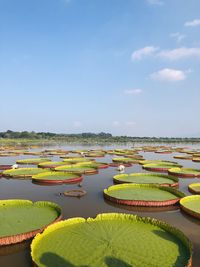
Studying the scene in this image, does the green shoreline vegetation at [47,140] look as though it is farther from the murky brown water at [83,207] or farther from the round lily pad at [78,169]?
the murky brown water at [83,207]

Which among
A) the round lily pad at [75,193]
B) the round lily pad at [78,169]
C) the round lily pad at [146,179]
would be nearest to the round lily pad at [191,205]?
the round lily pad at [146,179]

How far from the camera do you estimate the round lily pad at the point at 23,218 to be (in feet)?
21.2

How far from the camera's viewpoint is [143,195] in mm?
10500

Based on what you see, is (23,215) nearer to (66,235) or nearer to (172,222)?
(66,235)

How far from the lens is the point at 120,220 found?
297 inches

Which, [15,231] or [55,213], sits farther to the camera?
[55,213]

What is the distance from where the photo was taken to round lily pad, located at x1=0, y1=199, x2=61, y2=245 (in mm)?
6451

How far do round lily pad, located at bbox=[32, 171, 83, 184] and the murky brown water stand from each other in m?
0.38

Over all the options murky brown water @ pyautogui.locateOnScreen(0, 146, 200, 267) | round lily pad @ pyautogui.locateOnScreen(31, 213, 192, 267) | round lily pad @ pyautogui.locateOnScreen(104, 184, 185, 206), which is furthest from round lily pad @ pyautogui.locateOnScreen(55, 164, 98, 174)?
round lily pad @ pyautogui.locateOnScreen(31, 213, 192, 267)

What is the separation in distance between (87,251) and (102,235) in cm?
84

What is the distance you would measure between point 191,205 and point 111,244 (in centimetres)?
412

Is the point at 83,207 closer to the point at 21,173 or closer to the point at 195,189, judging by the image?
the point at 195,189

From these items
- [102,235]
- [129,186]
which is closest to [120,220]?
[102,235]

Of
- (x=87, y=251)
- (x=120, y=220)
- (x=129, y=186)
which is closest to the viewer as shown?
(x=87, y=251)
